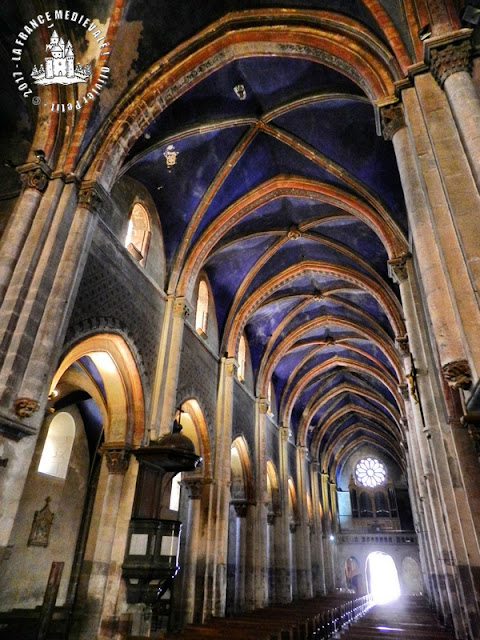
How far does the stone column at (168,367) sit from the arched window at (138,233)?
1610 mm

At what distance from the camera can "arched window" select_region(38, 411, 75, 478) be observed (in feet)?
46.5

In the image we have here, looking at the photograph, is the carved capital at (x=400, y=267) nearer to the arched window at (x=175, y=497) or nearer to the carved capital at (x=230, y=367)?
the carved capital at (x=230, y=367)

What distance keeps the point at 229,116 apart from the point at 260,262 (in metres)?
6.22

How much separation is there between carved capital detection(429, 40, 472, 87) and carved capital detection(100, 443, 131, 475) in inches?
357

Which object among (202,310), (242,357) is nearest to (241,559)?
(242,357)

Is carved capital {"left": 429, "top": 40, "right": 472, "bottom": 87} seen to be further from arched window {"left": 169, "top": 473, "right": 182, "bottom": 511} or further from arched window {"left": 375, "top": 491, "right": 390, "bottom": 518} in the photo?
arched window {"left": 375, "top": 491, "right": 390, "bottom": 518}

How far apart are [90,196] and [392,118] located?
18.9ft

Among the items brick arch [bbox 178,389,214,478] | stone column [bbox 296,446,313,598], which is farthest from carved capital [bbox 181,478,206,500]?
stone column [bbox 296,446,313,598]

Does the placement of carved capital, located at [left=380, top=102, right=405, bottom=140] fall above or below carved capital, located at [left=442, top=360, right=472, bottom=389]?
above

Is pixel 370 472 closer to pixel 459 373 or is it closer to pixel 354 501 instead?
pixel 354 501

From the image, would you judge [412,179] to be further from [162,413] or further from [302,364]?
[302,364]

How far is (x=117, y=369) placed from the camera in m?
10.5

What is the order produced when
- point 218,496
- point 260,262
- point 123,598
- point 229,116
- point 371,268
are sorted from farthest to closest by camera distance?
point 260,262
point 371,268
point 218,496
point 229,116
point 123,598

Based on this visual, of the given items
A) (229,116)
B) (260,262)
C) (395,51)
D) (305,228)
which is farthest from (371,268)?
(395,51)
